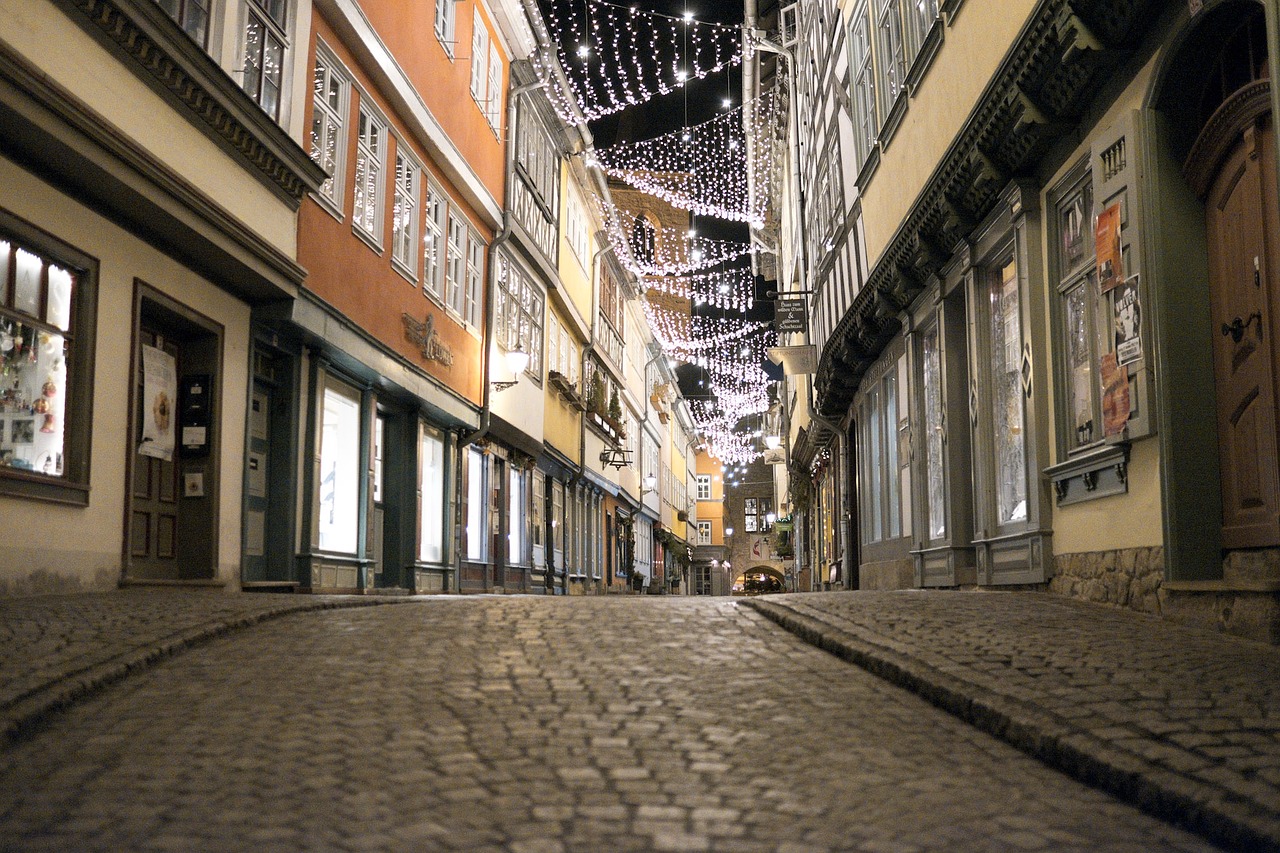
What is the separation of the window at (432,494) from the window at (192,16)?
822 cm

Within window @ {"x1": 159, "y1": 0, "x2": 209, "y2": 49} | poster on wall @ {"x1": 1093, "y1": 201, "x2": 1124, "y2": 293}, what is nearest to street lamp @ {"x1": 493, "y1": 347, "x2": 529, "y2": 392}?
window @ {"x1": 159, "y1": 0, "x2": 209, "y2": 49}

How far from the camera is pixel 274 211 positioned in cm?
1302

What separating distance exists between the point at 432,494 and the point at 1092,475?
39.6 feet

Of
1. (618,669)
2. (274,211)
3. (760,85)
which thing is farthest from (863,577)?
(760,85)

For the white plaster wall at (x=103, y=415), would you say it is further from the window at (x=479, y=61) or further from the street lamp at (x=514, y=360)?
the window at (x=479, y=61)

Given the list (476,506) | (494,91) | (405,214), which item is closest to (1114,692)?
(405,214)

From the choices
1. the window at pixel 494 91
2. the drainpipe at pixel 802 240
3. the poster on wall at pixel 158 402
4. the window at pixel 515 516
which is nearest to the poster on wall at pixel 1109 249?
the poster on wall at pixel 158 402

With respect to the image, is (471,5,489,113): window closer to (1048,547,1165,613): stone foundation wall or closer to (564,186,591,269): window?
(564,186,591,269): window

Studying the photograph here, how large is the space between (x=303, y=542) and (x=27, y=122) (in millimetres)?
6502

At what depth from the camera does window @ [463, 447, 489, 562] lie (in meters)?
21.6

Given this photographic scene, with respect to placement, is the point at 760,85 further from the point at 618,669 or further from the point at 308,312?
the point at 618,669

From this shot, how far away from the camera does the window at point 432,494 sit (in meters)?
19.1

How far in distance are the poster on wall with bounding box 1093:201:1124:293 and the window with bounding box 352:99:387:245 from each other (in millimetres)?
9325

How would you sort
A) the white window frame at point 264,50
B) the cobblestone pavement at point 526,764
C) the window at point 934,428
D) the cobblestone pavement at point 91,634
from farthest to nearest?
the window at point 934,428 → the white window frame at point 264,50 → the cobblestone pavement at point 91,634 → the cobblestone pavement at point 526,764
